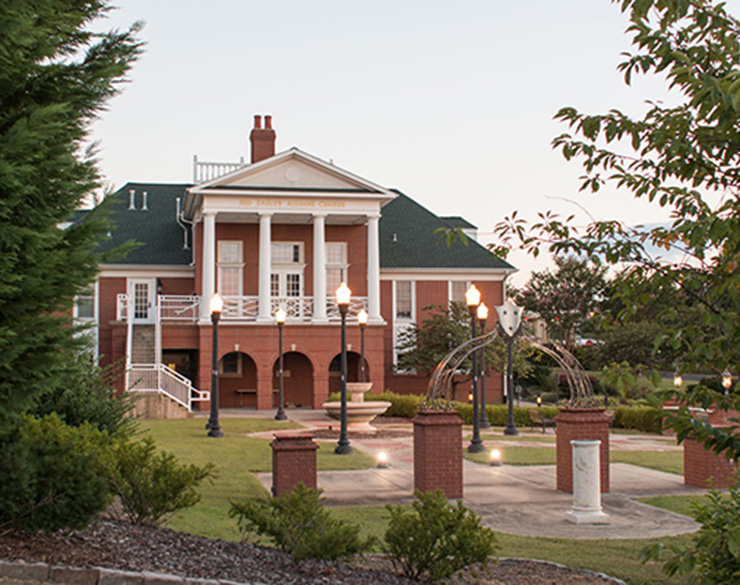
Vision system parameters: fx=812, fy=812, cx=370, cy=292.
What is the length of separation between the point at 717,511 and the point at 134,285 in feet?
120

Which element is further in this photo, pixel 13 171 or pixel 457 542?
pixel 457 542

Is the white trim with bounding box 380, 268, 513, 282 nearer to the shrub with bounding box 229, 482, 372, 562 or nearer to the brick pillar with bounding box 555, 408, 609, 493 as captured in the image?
the brick pillar with bounding box 555, 408, 609, 493

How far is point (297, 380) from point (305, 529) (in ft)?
108

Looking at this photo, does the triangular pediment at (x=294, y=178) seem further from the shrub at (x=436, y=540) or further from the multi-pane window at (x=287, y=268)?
the shrub at (x=436, y=540)

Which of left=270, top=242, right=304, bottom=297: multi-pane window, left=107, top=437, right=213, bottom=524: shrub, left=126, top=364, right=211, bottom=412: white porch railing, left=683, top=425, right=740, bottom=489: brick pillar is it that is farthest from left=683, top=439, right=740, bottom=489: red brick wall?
left=270, top=242, right=304, bottom=297: multi-pane window

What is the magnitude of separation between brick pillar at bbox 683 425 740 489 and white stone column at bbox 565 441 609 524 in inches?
127

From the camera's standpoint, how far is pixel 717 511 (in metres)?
6.55

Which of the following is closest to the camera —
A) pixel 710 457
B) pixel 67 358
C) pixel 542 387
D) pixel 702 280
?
pixel 702 280

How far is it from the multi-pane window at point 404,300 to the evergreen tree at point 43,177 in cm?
3475

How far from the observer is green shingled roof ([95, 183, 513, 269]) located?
4134cm

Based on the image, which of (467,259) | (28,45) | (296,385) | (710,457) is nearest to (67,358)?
(28,45)

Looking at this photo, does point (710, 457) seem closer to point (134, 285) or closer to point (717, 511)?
point (717, 511)

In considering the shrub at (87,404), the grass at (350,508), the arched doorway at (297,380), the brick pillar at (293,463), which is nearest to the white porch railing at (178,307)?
the arched doorway at (297,380)

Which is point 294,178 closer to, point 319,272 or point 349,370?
point 319,272
